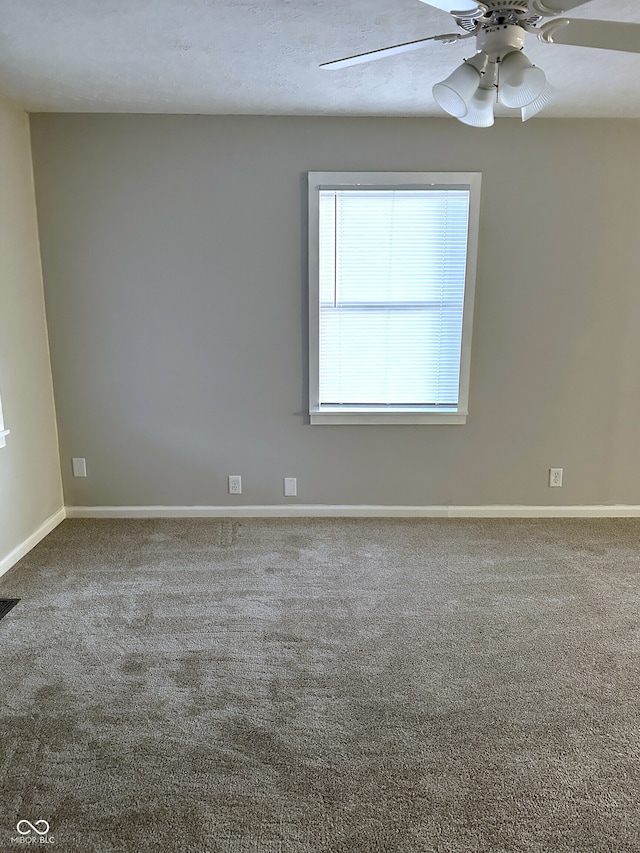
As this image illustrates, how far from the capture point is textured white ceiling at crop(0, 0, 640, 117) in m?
2.13

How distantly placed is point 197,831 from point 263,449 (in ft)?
7.94

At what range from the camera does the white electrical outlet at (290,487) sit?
3.82 metres

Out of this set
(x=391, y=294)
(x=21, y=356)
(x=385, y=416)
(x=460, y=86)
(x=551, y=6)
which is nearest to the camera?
(x=551, y=6)

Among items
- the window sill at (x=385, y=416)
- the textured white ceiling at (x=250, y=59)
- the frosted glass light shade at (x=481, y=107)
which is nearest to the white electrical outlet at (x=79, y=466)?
the window sill at (x=385, y=416)

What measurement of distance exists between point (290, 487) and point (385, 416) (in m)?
0.81

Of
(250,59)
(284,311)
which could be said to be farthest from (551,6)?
(284,311)

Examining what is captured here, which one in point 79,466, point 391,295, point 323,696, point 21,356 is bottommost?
point 323,696

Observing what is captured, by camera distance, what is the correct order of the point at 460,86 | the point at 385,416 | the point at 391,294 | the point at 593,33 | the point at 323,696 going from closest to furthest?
the point at 593,33, the point at 460,86, the point at 323,696, the point at 391,294, the point at 385,416

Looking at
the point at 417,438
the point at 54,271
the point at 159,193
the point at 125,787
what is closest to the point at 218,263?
the point at 159,193

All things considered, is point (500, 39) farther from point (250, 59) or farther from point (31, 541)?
point (31, 541)

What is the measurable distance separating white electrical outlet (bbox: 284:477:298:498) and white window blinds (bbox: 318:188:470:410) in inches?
22.8

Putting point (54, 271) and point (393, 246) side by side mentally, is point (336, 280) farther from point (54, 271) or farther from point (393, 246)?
point (54, 271)

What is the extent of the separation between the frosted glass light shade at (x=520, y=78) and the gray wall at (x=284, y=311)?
70.3 inches

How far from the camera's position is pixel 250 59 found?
2543 mm
